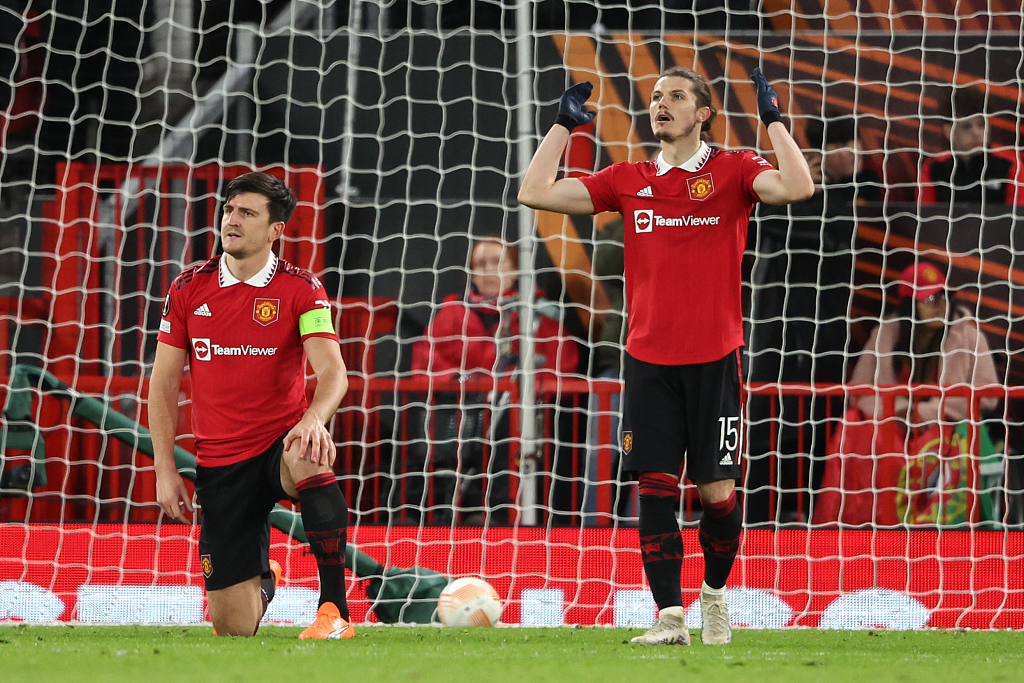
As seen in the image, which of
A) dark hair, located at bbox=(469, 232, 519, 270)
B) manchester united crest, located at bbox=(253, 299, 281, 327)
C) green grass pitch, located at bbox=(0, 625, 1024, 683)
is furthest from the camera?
dark hair, located at bbox=(469, 232, 519, 270)

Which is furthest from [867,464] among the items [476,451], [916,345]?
[476,451]

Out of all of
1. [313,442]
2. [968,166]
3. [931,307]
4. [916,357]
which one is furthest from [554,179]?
[968,166]

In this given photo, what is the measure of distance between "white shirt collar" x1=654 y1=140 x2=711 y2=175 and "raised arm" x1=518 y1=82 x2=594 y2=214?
22 cm

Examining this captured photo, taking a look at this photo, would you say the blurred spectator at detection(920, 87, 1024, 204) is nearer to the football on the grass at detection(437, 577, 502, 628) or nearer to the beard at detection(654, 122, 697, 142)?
the beard at detection(654, 122, 697, 142)

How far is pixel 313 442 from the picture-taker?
11.1ft

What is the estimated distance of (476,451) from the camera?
19.9 feet

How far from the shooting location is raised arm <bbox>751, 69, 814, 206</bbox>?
10.9 feet

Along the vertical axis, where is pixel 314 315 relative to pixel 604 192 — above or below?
below

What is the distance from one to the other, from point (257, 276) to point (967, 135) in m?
4.00

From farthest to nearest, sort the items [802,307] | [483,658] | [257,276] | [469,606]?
1. [802,307]
2. [469,606]
3. [257,276]
4. [483,658]

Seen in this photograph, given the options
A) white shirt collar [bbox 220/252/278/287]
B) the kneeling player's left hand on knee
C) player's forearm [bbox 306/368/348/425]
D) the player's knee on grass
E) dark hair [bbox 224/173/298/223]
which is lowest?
the player's knee on grass

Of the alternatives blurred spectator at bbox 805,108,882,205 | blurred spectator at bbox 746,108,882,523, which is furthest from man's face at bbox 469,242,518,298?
blurred spectator at bbox 805,108,882,205

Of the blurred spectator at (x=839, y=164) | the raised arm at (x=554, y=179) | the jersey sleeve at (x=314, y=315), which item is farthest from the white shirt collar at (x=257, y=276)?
the blurred spectator at (x=839, y=164)

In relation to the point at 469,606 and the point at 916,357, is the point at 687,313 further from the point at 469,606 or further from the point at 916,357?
the point at 916,357
